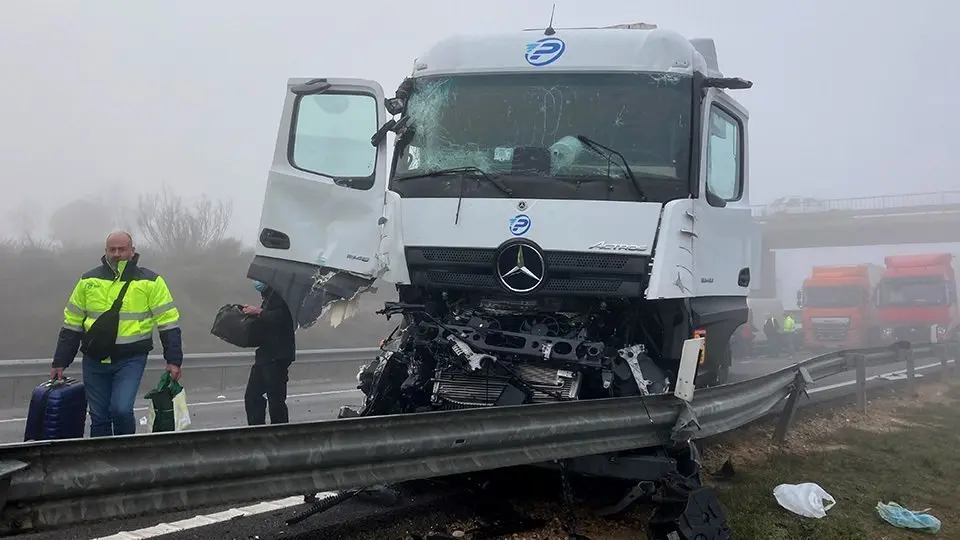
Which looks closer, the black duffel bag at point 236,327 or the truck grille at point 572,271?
the truck grille at point 572,271

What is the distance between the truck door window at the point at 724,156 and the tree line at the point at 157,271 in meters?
9.04

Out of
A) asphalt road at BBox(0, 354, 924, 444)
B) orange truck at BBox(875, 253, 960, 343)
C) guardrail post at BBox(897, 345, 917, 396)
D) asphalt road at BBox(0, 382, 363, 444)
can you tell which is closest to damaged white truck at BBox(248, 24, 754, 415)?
asphalt road at BBox(0, 354, 924, 444)

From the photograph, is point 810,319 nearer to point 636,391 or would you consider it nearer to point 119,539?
point 636,391

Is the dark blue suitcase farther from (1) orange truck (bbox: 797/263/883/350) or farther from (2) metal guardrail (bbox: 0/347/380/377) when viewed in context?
(1) orange truck (bbox: 797/263/883/350)

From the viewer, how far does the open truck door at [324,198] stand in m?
5.37

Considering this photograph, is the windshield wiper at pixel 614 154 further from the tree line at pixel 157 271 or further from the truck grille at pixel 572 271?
the tree line at pixel 157 271

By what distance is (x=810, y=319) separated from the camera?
27.3 meters

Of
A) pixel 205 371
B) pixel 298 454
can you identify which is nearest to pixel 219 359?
pixel 205 371

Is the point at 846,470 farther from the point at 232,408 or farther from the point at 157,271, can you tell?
the point at 157,271

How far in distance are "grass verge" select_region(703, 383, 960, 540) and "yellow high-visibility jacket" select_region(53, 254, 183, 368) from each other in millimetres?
4107

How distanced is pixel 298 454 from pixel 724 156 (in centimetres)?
422

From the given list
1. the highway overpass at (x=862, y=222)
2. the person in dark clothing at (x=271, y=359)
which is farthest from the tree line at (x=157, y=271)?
the highway overpass at (x=862, y=222)

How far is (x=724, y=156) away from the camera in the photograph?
19.9 ft

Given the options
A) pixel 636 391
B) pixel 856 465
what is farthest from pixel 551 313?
pixel 856 465
